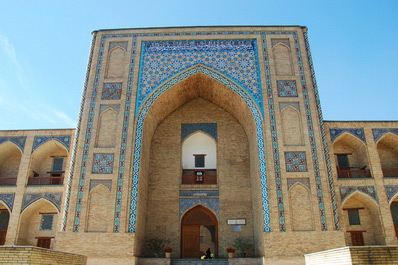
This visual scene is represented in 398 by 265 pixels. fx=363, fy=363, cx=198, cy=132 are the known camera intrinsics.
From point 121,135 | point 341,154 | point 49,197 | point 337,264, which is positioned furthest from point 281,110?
point 49,197

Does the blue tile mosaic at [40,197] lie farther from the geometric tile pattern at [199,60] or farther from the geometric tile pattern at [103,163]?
the geometric tile pattern at [199,60]

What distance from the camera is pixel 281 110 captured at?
34.2 ft

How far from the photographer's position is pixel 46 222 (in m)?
10.7

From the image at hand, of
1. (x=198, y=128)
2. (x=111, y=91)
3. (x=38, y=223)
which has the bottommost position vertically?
(x=38, y=223)

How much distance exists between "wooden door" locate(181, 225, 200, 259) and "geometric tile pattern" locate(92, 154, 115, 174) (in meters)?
2.91

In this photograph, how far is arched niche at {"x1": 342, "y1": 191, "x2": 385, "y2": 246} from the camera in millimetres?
10109

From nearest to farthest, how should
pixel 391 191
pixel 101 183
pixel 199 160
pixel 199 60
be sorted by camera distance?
pixel 101 183, pixel 391 191, pixel 199 60, pixel 199 160

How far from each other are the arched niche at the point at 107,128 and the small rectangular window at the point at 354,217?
7.09 m

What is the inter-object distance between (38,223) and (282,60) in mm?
8834

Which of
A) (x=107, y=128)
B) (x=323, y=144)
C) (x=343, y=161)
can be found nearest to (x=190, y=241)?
(x=107, y=128)

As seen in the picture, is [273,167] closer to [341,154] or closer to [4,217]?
[341,154]

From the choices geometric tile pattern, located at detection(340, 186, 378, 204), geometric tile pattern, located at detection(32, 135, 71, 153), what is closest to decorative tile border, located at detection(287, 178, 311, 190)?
geometric tile pattern, located at detection(340, 186, 378, 204)

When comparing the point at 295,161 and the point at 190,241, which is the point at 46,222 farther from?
the point at 295,161

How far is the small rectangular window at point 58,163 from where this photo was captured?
37.6 ft
